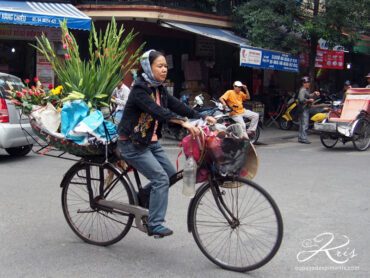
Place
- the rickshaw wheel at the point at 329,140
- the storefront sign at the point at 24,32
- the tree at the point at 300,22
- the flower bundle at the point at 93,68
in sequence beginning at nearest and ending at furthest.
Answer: the flower bundle at the point at 93,68, the rickshaw wheel at the point at 329,140, the tree at the point at 300,22, the storefront sign at the point at 24,32

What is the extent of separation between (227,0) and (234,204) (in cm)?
1303

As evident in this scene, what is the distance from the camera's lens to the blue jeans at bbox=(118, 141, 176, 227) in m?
4.22

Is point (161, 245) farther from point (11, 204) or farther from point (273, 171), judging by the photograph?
point (273, 171)

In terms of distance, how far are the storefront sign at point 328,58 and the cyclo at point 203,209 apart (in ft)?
48.2

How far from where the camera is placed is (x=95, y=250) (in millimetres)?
4684

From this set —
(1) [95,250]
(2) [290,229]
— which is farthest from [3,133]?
(2) [290,229]

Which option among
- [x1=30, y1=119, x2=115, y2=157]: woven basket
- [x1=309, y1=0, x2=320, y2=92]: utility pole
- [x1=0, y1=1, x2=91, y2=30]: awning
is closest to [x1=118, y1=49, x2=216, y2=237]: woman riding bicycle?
[x1=30, y1=119, x2=115, y2=157]: woven basket

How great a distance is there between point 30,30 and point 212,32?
207 inches

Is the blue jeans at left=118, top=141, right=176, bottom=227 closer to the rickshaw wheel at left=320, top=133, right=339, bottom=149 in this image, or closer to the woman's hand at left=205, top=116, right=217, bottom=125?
the woman's hand at left=205, top=116, right=217, bottom=125

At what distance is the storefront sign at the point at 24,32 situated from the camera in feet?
47.9

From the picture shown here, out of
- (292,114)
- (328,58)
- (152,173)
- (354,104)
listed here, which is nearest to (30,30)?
(292,114)

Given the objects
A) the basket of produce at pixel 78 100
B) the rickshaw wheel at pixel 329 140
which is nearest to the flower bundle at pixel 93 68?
the basket of produce at pixel 78 100

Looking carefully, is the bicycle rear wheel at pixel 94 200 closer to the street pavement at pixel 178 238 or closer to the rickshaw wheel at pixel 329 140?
the street pavement at pixel 178 238

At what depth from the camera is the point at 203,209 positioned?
14.0ft
